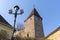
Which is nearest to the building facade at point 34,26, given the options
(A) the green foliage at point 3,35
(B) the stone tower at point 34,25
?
(B) the stone tower at point 34,25

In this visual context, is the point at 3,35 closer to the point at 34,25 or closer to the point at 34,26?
the point at 34,26

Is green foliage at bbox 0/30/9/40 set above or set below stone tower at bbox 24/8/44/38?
above

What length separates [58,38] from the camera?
2148 centimetres

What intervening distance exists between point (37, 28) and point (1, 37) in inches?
667

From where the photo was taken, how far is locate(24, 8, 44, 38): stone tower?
3386 cm

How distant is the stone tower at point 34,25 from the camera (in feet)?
111

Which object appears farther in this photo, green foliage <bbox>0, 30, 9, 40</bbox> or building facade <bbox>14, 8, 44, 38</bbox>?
building facade <bbox>14, 8, 44, 38</bbox>

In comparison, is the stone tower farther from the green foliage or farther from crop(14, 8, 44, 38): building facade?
the green foliage

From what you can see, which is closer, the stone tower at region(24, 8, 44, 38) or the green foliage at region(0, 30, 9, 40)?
the green foliage at region(0, 30, 9, 40)


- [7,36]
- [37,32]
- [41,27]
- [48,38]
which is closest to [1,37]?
[7,36]

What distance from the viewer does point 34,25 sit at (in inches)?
1375

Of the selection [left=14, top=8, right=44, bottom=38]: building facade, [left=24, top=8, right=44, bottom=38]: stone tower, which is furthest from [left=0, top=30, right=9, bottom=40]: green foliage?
[left=24, top=8, right=44, bottom=38]: stone tower

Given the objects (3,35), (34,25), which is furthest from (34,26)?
(3,35)

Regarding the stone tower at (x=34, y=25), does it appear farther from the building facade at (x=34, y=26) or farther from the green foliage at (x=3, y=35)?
the green foliage at (x=3, y=35)
